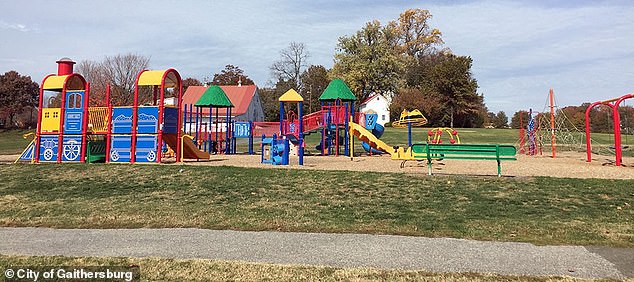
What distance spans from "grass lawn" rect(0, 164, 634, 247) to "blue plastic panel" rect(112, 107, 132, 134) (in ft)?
15.8

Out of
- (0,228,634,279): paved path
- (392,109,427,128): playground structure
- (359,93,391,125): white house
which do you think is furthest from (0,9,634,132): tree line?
(0,228,634,279): paved path

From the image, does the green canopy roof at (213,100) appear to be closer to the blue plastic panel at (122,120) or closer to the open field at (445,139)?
the open field at (445,139)

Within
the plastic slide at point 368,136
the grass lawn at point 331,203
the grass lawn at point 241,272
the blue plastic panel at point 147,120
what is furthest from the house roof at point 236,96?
the grass lawn at point 241,272

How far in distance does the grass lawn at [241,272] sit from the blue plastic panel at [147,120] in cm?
1379

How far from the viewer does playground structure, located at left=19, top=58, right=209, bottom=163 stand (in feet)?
59.5

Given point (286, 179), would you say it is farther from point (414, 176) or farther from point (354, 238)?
point (354, 238)

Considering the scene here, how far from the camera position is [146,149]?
1809 cm

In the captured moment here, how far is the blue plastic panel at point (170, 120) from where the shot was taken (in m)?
18.4

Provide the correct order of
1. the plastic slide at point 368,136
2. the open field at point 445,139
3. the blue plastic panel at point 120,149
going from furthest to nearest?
1. the open field at point 445,139
2. the plastic slide at point 368,136
3. the blue plastic panel at point 120,149

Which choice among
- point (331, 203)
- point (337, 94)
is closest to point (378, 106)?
point (337, 94)

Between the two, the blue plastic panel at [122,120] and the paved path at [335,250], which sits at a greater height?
the blue plastic panel at [122,120]

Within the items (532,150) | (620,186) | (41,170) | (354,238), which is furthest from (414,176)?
(532,150)

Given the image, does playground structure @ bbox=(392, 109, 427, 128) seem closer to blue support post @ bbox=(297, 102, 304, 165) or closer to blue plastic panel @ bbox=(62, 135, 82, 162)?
blue support post @ bbox=(297, 102, 304, 165)

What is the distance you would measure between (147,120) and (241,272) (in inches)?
606
